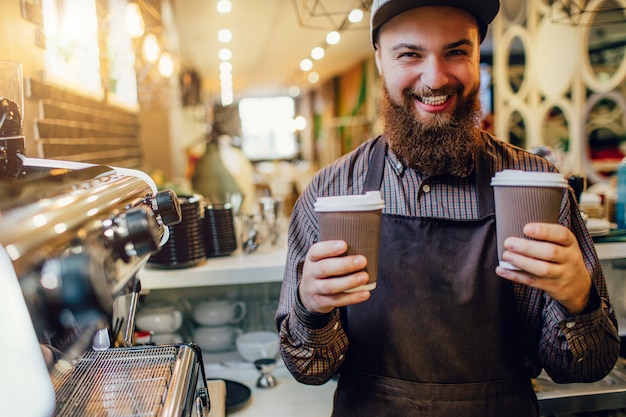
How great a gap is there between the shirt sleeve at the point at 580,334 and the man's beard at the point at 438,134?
32 cm

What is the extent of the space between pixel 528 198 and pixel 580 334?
0.43 meters

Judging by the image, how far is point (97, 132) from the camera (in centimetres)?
387

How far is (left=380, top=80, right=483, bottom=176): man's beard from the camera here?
150cm

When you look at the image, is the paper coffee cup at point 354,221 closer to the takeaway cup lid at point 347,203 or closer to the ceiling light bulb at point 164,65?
the takeaway cup lid at point 347,203

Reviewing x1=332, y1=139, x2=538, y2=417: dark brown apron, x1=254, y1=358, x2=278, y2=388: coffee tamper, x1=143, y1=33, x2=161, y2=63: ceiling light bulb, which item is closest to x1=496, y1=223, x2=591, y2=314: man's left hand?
x1=332, y1=139, x2=538, y2=417: dark brown apron

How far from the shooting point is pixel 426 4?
1440 millimetres

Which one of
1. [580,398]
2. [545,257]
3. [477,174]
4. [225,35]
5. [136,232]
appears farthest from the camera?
[225,35]

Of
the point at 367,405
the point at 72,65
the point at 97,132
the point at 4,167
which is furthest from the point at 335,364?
the point at 97,132

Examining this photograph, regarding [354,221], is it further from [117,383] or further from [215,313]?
[215,313]

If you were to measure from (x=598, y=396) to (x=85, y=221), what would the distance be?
188 cm

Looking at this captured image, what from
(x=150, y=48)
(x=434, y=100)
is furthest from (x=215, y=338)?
(x=150, y=48)

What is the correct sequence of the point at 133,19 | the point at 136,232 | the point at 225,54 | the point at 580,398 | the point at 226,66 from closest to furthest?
the point at 136,232 < the point at 580,398 < the point at 133,19 < the point at 225,54 < the point at 226,66

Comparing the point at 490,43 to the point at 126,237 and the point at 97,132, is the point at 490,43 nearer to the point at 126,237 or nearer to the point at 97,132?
the point at 97,132

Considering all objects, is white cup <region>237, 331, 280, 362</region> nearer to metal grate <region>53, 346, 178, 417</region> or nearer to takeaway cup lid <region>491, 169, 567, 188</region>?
metal grate <region>53, 346, 178, 417</region>
